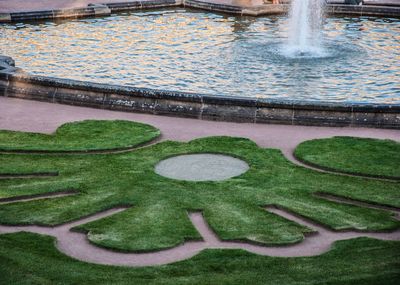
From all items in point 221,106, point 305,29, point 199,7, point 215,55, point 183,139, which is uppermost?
point 199,7

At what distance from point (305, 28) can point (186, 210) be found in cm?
1728

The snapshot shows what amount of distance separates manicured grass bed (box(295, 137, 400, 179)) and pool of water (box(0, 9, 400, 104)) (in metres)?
3.98

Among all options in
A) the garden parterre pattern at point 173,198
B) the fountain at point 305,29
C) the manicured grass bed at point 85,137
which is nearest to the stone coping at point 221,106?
the manicured grass bed at point 85,137

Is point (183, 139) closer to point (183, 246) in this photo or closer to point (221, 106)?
point (221, 106)

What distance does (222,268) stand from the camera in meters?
11.4

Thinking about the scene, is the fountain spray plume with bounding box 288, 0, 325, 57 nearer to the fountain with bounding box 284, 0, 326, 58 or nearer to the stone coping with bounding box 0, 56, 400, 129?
the fountain with bounding box 284, 0, 326, 58

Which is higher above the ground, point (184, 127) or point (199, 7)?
point (199, 7)

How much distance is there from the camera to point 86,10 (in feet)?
110

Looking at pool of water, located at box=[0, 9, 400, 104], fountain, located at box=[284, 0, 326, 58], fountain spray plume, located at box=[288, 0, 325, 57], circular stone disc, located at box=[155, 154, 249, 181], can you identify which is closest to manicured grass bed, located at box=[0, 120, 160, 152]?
circular stone disc, located at box=[155, 154, 249, 181]

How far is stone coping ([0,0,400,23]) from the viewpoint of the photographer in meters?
32.9

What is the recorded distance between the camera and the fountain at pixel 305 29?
27.3 metres

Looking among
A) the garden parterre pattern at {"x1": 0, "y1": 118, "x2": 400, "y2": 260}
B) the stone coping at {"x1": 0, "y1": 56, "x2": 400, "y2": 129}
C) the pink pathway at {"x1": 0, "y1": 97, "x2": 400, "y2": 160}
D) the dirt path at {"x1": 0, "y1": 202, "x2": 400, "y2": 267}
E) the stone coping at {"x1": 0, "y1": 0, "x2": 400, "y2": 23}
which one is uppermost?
the stone coping at {"x1": 0, "y1": 0, "x2": 400, "y2": 23}

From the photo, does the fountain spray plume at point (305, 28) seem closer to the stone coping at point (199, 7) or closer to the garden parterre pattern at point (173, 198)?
the stone coping at point (199, 7)

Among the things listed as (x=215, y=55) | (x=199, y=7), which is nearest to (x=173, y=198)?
(x=215, y=55)
